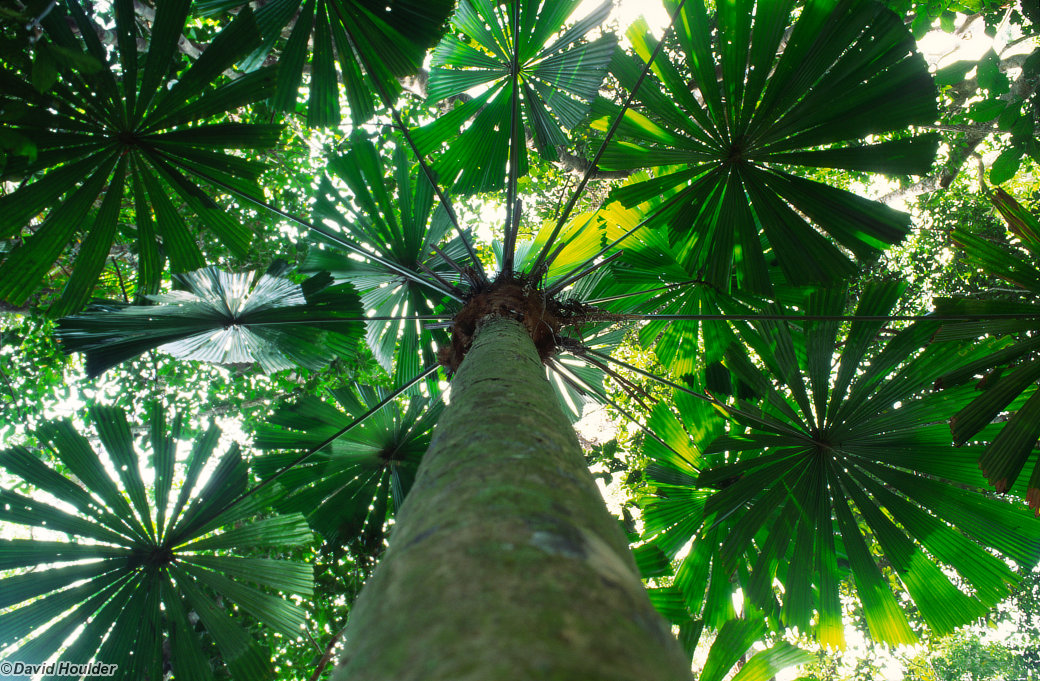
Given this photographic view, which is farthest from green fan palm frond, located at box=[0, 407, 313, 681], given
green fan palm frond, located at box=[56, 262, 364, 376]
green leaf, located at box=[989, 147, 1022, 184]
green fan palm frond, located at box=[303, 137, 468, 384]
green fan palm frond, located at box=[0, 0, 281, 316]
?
green leaf, located at box=[989, 147, 1022, 184]

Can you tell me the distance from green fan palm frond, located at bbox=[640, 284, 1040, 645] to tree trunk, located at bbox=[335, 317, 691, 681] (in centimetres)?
193

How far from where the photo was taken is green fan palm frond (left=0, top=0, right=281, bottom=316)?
2.00 metres

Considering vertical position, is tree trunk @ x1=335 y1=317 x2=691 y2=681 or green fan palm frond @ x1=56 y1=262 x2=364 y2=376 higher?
green fan palm frond @ x1=56 y1=262 x2=364 y2=376

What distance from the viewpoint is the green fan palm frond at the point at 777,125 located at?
80.5 inches

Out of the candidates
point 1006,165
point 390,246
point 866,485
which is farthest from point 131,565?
point 1006,165

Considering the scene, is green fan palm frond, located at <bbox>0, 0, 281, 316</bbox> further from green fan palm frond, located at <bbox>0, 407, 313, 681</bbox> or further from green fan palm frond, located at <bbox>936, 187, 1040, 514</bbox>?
green fan palm frond, located at <bbox>936, 187, 1040, 514</bbox>

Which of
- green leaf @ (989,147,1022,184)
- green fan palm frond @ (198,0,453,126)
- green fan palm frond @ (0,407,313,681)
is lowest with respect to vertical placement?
green fan palm frond @ (0,407,313,681)

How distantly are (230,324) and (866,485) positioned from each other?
3361mm

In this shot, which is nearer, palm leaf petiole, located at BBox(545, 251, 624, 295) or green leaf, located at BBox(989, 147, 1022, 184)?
palm leaf petiole, located at BBox(545, 251, 624, 295)

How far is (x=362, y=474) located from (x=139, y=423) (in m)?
6.41

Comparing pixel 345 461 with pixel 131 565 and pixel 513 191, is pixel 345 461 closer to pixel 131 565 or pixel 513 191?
pixel 131 565

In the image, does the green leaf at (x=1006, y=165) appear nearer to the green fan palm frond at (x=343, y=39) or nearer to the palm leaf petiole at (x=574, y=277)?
the palm leaf petiole at (x=574, y=277)

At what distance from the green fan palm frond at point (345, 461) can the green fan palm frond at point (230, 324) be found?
0.36m

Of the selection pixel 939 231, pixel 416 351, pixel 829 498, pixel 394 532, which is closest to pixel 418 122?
pixel 416 351
